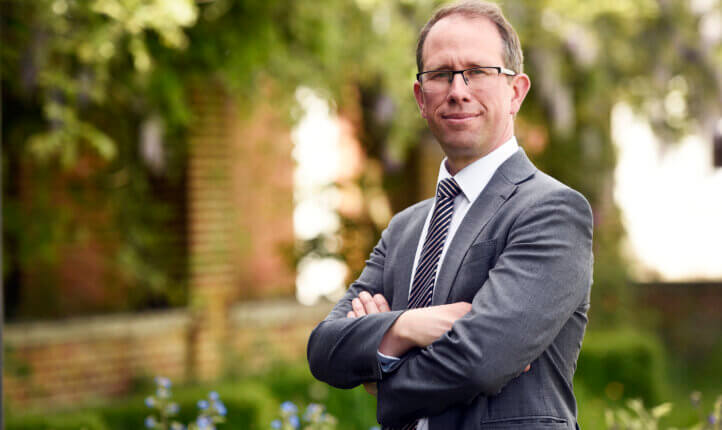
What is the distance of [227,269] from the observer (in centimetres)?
784

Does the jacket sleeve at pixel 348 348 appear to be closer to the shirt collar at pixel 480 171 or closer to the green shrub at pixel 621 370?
the shirt collar at pixel 480 171

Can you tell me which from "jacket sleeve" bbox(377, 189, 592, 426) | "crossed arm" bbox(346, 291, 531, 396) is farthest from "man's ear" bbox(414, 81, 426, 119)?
"crossed arm" bbox(346, 291, 531, 396)

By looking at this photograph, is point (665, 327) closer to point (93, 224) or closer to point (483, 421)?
point (93, 224)

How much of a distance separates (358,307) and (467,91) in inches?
26.6

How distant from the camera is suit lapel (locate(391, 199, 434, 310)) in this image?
7.66 feet

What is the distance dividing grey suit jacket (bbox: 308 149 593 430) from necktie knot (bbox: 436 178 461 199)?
0.09 m

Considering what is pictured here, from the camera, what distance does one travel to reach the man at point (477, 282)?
2.01m

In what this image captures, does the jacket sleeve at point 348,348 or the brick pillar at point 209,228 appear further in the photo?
the brick pillar at point 209,228

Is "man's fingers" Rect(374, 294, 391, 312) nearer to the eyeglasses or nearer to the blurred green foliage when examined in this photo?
the eyeglasses

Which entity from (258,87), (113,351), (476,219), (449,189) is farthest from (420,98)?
(113,351)

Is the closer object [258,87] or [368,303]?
[368,303]

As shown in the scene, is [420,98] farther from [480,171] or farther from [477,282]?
[477,282]

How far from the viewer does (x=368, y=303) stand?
246cm

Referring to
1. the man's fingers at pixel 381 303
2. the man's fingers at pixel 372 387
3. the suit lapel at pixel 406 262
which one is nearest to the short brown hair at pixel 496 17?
the suit lapel at pixel 406 262
